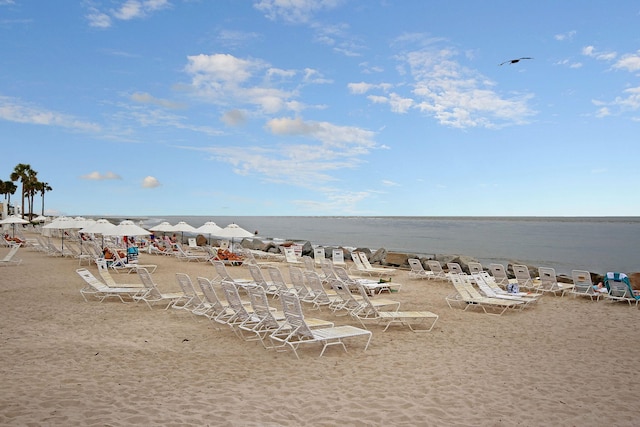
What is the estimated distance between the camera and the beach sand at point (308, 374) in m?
4.16

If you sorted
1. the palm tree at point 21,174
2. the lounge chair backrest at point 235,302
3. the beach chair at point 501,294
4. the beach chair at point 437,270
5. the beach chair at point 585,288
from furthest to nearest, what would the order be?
the palm tree at point 21,174 → the beach chair at point 437,270 → the beach chair at point 585,288 → the beach chair at point 501,294 → the lounge chair backrest at point 235,302

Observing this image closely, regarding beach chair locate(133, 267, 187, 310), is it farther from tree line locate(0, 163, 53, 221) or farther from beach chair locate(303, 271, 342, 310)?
tree line locate(0, 163, 53, 221)

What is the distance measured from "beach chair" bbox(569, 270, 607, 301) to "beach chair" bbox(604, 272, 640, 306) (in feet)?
1.06

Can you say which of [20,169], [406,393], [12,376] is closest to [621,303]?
[406,393]

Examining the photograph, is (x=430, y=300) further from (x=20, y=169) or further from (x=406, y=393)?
(x=20, y=169)

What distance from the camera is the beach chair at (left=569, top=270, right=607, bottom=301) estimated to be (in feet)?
37.8

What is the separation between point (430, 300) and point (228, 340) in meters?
5.95

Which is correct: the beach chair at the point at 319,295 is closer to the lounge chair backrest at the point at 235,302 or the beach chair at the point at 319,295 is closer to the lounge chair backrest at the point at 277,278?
the lounge chair backrest at the point at 277,278

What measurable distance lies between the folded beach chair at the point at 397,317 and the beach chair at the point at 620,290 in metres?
5.28

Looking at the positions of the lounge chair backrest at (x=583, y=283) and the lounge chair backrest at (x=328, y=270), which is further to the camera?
the lounge chair backrest at (x=328, y=270)

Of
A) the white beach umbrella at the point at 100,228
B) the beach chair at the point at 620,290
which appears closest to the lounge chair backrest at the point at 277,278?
the beach chair at the point at 620,290

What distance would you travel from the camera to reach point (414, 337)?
289 inches

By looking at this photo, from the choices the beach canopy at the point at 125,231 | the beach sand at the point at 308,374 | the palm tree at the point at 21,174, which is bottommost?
the beach sand at the point at 308,374

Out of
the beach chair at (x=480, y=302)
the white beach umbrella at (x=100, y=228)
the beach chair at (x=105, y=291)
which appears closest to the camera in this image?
the beach chair at (x=480, y=302)
